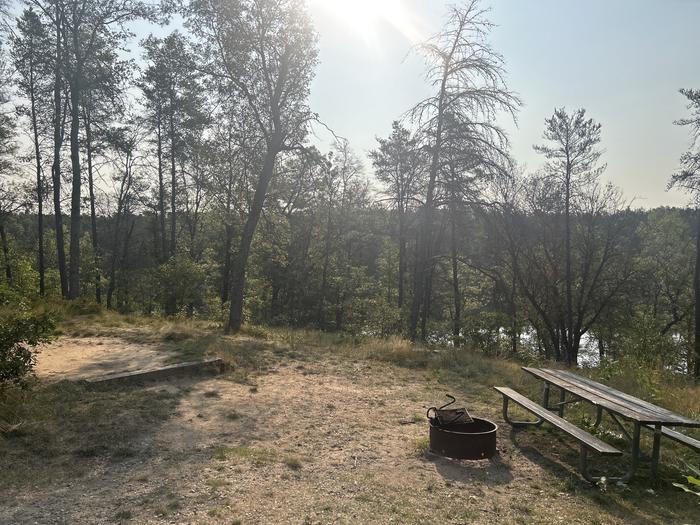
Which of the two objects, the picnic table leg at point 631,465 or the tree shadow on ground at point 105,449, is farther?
the picnic table leg at point 631,465

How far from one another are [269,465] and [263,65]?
10.7m

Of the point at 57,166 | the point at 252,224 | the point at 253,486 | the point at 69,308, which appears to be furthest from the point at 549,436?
the point at 57,166

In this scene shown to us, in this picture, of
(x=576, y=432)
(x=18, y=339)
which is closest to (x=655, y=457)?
(x=576, y=432)

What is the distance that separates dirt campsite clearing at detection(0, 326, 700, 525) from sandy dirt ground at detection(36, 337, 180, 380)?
0.28ft

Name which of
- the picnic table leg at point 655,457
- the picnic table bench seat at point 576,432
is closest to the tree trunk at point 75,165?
the picnic table bench seat at point 576,432

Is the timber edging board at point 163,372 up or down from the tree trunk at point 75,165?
down

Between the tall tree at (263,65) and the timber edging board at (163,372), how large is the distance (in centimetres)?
440

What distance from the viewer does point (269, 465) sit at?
14.2ft

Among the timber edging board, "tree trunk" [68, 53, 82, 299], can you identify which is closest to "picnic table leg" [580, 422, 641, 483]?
the timber edging board

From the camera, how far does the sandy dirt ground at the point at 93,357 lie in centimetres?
678

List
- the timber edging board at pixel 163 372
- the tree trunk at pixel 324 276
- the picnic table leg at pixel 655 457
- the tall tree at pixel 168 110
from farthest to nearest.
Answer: the tree trunk at pixel 324 276, the tall tree at pixel 168 110, the timber edging board at pixel 163 372, the picnic table leg at pixel 655 457

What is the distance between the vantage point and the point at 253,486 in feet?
12.7

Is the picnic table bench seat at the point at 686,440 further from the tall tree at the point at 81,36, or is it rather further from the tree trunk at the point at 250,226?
the tall tree at the point at 81,36

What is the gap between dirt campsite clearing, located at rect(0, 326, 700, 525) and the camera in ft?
11.5
